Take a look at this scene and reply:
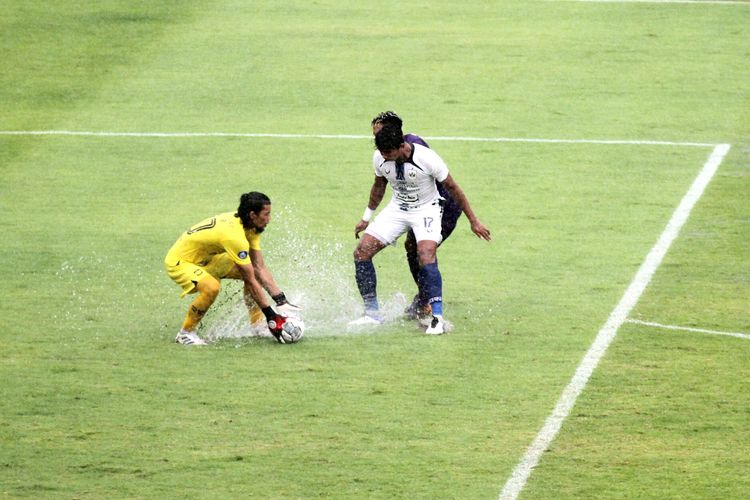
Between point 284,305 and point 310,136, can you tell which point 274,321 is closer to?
point 284,305

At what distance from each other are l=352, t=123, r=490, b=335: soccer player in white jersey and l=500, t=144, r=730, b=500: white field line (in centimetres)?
145

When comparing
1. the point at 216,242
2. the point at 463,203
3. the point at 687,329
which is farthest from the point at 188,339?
the point at 687,329

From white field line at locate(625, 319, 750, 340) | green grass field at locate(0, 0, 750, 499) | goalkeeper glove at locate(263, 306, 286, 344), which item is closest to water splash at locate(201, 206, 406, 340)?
green grass field at locate(0, 0, 750, 499)

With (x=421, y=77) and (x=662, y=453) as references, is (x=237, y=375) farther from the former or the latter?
(x=421, y=77)

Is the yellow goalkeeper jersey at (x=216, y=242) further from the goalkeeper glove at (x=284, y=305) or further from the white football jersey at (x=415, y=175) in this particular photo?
the white football jersey at (x=415, y=175)

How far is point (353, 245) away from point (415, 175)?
3.26m

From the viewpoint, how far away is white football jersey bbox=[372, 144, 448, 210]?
1459 centimetres

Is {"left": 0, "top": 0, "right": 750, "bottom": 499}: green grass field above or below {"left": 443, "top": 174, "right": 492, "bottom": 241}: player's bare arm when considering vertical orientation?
below

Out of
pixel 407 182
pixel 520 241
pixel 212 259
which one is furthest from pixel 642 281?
pixel 212 259

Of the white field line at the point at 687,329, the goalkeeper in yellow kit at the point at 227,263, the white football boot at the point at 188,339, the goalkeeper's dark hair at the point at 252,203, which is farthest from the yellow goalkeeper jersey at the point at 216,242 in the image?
the white field line at the point at 687,329

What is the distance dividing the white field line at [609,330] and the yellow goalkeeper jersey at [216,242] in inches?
119

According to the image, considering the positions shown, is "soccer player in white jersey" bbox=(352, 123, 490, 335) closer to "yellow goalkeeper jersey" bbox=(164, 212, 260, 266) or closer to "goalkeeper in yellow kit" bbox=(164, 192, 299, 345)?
"goalkeeper in yellow kit" bbox=(164, 192, 299, 345)

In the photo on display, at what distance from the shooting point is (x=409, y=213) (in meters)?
14.9

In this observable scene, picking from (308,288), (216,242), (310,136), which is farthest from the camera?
(310,136)
